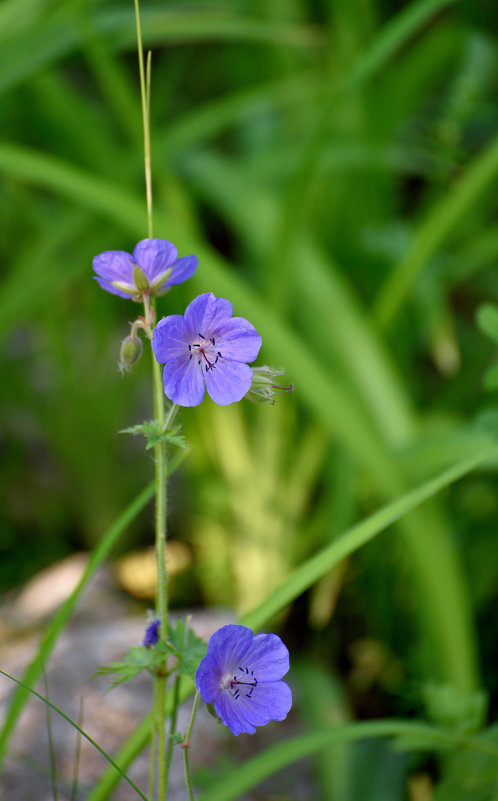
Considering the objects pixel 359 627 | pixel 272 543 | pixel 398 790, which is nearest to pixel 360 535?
pixel 398 790

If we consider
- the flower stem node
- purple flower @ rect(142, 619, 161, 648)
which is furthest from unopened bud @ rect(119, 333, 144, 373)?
purple flower @ rect(142, 619, 161, 648)

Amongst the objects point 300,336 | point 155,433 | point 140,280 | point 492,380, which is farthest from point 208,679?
point 300,336

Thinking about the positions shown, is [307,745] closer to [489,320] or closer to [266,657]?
[266,657]

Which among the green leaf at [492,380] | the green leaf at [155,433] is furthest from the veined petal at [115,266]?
the green leaf at [492,380]

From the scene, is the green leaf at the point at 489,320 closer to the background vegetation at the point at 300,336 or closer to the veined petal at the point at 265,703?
the background vegetation at the point at 300,336

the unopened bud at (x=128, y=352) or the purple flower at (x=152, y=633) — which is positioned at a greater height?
the unopened bud at (x=128, y=352)

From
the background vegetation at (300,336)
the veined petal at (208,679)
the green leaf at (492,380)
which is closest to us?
the veined petal at (208,679)
